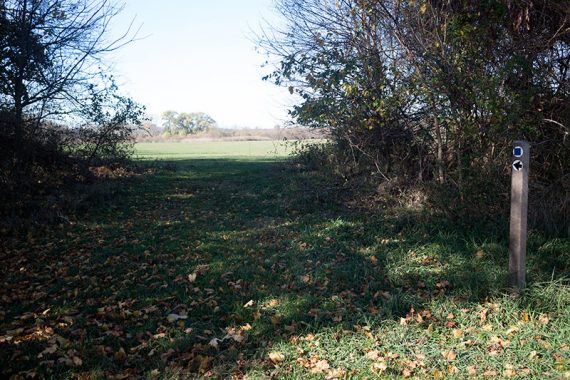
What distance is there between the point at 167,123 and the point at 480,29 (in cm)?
9793

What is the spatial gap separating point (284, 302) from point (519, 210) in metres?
2.90

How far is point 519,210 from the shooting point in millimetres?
4934

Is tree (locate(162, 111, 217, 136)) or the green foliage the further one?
tree (locate(162, 111, 217, 136))

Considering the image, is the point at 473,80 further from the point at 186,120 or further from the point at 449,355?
the point at 186,120

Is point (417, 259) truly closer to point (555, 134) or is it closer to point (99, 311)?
point (555, 134)

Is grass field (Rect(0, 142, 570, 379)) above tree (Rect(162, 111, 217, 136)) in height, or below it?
below

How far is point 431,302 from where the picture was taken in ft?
16.8

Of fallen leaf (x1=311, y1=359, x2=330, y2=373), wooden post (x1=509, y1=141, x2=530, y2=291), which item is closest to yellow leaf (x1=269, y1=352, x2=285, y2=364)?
fallen leaf (x1=311, y1=359, x2=330, y2=373)

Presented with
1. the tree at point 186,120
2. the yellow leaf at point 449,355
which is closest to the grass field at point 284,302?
the yellow leaf at point 449,355

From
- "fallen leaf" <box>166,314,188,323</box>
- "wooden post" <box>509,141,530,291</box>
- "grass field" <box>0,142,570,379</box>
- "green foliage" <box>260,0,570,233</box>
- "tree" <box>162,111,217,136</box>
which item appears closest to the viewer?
"grass field" <box>0,142,570,379</box>

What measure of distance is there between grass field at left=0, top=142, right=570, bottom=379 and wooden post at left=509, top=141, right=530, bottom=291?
0.80 ft

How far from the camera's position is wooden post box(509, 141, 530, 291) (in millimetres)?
4871

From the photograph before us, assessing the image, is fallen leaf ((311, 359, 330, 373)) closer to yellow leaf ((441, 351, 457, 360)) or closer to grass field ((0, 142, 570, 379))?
grass field ((0, 142, 570, 379))

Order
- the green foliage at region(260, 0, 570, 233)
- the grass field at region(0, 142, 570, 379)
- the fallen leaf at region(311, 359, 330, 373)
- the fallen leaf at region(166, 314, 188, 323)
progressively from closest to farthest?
the fallen leaf at region(311, 359, 330, 373) < the grass field at region(0, 142, 570, 379) < the fallen leaf at region(166, 314, 188, 323) < the green foliage at region(260, 0, 570, 233)
